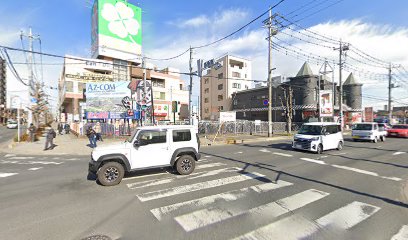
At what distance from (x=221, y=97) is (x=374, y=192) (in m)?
50.2

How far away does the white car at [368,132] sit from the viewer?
18433 mm

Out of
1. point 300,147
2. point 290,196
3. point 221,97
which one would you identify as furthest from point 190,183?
point 221,97

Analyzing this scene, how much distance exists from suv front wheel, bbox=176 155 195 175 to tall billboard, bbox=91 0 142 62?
43.4 m

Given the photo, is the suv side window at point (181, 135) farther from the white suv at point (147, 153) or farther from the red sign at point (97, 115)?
the red sign at point (97, 115)

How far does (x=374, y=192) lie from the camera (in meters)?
6.03

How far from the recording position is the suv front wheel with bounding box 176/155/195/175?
7.73m

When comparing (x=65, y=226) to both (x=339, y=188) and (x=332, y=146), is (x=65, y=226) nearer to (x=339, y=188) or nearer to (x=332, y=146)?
(x=339, y=188)

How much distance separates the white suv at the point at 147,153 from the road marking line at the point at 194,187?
1387 mm

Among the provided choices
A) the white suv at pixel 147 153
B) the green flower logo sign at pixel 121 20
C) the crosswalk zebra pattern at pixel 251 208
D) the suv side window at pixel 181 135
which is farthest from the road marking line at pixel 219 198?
the green flower logo sign at pixel 121 20

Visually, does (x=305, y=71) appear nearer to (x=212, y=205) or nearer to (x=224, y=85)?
(x=224, y=85)

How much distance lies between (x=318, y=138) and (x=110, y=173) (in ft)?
37.5

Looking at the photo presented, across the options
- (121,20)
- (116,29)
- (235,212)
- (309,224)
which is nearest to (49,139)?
(235,212)

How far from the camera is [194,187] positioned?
634 cm

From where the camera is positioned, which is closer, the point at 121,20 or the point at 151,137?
the point at 151,137
